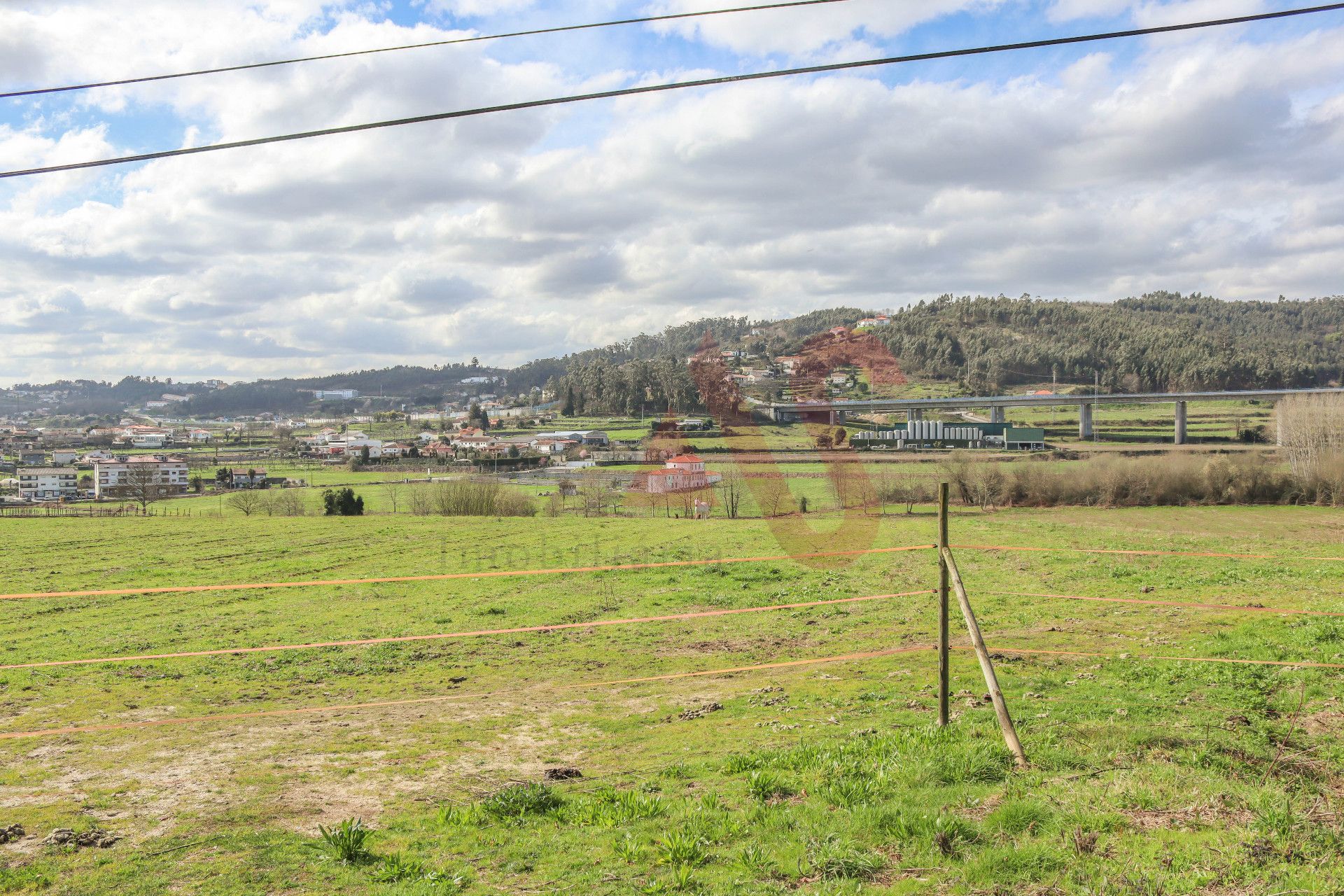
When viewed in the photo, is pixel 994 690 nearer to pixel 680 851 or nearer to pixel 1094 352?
pixel 680 851

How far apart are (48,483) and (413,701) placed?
94930 millimetres

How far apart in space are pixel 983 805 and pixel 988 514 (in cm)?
4037

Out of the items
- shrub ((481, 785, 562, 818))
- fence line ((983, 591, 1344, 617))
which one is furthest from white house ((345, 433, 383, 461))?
shrub ((481, 785, 562, 818))

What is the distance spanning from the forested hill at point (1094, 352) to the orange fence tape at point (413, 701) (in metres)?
53.8

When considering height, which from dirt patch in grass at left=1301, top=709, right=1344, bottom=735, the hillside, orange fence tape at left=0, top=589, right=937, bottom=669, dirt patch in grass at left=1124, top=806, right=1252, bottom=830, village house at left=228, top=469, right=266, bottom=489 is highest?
the hillside

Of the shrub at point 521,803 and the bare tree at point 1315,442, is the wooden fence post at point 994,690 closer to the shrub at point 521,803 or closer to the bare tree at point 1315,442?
the shrub at point 521,803

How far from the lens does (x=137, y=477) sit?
63.9 metres

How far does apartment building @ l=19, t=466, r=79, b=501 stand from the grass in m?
78.2

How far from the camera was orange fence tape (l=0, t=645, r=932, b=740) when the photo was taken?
8.77 meters

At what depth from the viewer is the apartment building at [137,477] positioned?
6556cm

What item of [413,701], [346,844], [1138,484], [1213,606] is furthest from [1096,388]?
[346,844]

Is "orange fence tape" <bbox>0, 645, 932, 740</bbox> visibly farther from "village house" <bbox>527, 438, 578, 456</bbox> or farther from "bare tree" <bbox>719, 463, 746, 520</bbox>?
"village house" <bbox>527, 438, 578, 456</bbox>

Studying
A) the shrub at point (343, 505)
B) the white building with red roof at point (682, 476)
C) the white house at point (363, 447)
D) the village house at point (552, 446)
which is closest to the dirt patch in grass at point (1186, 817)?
the white building with red roof at point (682, 476)

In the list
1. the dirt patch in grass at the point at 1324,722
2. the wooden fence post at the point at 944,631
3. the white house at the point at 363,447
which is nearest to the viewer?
the dirt patch in grass at the point at 1324,722
